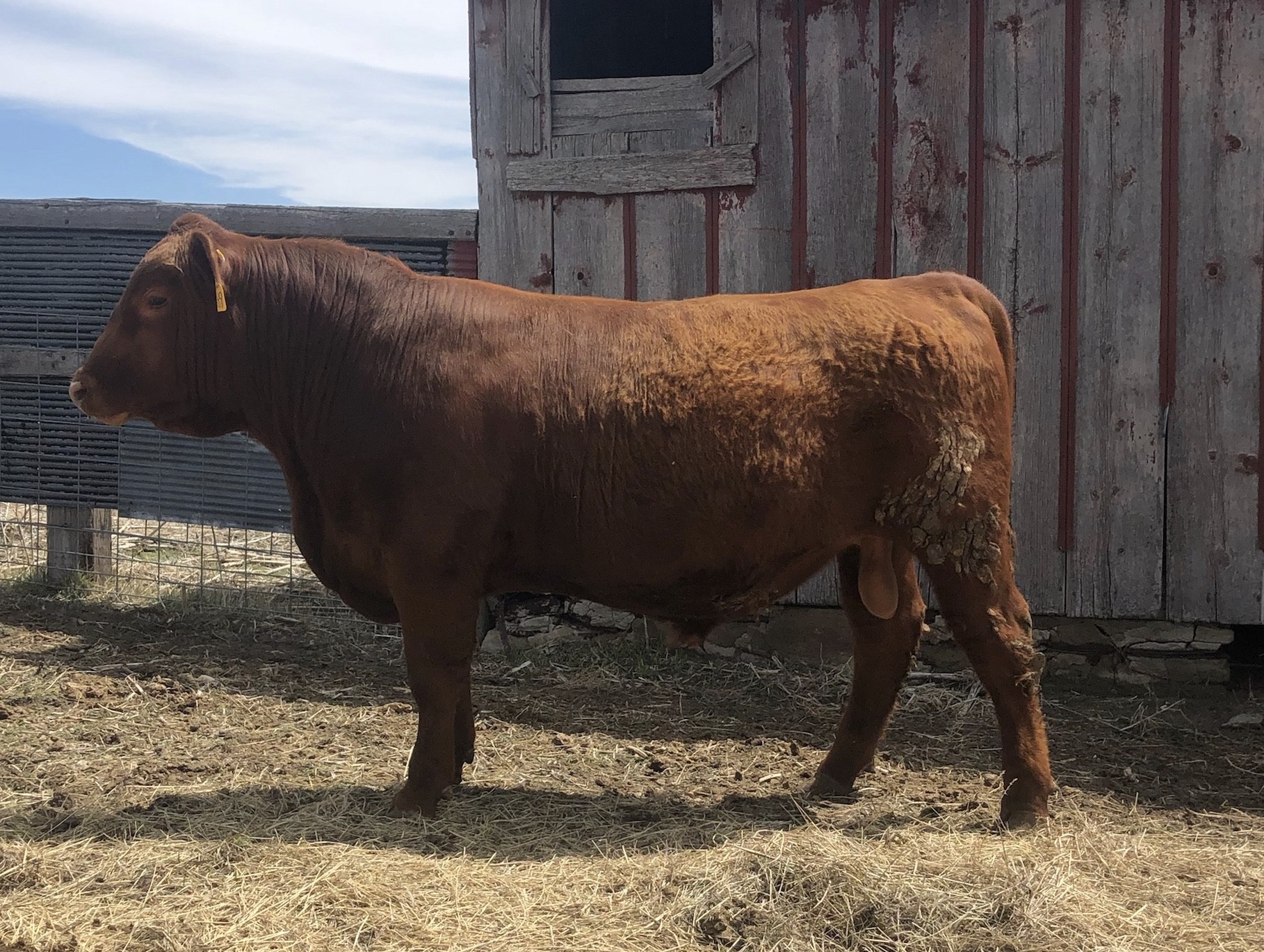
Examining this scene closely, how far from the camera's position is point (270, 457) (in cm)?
682

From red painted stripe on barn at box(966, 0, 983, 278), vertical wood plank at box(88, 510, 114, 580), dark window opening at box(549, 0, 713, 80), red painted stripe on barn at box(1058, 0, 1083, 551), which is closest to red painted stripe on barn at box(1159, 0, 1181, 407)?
red painted stripe on barn at box(1058, 0, 1083, 551)

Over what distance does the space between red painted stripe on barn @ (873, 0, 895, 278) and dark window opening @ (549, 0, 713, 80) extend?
2748 mm

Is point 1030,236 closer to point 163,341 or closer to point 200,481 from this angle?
point 163,341

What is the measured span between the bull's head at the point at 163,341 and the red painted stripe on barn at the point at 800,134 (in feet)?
9.85

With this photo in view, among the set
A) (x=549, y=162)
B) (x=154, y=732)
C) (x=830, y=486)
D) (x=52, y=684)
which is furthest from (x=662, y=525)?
(x=52, y=684)

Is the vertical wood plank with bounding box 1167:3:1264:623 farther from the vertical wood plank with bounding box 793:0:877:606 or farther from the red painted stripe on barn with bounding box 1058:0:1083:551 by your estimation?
the vertical wood plank with bounding box 793:0:877:606

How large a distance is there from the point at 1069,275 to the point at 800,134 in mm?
1574

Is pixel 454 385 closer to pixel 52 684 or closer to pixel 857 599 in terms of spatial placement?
pixel 857 599

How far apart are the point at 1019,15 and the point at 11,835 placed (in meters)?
5.64

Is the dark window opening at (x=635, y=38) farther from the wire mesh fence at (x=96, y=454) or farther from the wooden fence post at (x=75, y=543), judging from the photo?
the wooden fence post at (x=75, y=543)

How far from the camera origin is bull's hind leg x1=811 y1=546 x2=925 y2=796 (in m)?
4.06

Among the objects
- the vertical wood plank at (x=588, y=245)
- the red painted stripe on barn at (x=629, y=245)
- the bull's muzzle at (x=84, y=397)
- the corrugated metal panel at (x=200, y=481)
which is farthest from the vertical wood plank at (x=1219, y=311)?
the corrugated metal panel at (x=200, y=481)

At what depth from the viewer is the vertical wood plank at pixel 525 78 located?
598 cm

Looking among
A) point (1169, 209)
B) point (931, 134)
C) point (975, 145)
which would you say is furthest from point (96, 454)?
point (1169, 209)
